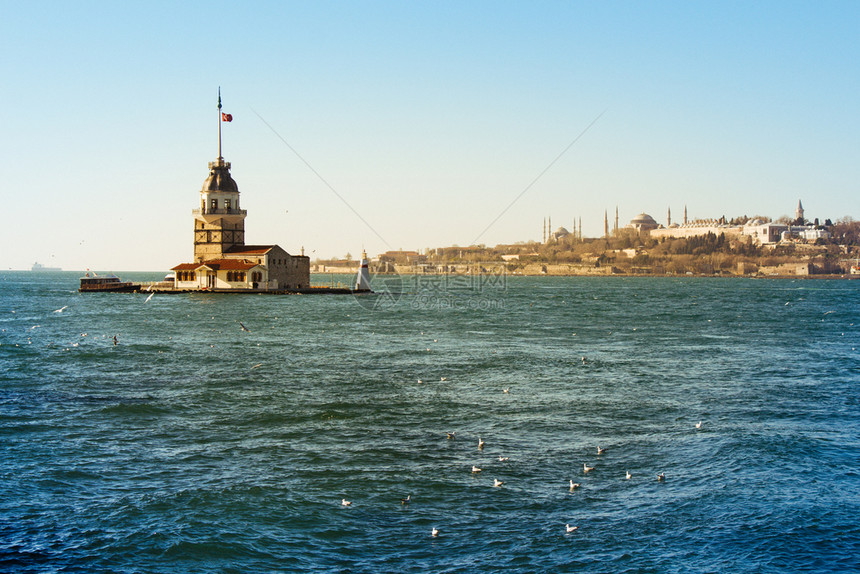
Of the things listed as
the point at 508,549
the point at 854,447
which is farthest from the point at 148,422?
the point at 854,447

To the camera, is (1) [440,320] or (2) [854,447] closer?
(2) [854,447]

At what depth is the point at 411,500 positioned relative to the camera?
16.9 m

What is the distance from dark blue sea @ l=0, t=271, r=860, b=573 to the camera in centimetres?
1452

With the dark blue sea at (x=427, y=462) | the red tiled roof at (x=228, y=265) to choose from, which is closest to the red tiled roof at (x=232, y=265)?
the red tiled roof at (x=228, y=265)

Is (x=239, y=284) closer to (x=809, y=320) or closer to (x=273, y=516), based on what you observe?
(x=809, y=320)

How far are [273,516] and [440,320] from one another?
183 feet

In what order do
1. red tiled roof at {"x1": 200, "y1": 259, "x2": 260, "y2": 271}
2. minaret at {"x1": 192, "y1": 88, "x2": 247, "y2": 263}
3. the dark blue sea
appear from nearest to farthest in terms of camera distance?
the dark blue sea
red tiled roof at {"x1": 200, "y1": 259, "x2": 260, "y2": 271}
minaret at {"x1": 192, "y1": 88, "x2": 247, "y2": 263}

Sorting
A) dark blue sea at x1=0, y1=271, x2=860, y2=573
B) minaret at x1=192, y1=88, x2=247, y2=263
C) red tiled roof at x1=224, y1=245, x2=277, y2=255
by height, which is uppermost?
minaret at x1=192, y1=88, x2=247, y2=263

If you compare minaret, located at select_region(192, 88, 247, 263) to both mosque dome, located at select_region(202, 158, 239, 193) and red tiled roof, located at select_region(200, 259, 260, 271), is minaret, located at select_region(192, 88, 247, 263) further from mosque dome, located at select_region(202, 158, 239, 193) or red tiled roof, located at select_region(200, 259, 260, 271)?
red tiled roof, located at select_region(200, 259, 260, 271)

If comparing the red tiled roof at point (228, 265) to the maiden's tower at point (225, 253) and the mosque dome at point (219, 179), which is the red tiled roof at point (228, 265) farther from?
the mosque dome at point (219, 179)

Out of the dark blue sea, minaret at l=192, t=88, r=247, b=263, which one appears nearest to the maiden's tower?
minaret at l=192, t=88, r=247, b=263

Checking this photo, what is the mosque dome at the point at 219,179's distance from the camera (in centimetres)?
10638

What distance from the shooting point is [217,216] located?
347ft

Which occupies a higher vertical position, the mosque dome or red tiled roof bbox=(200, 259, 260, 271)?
the mosque dome
